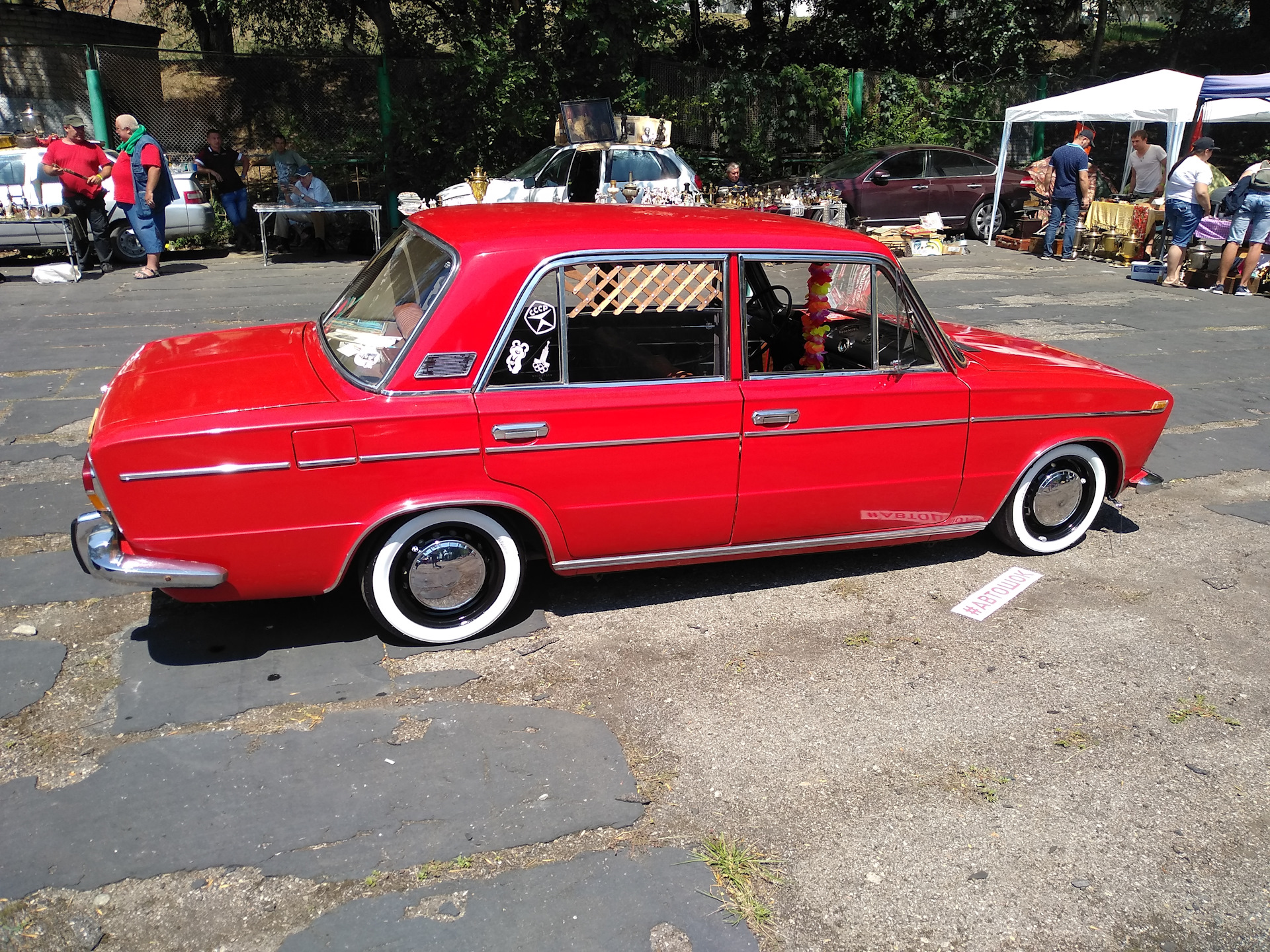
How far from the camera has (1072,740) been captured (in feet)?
11.9

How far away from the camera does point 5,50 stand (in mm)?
13742

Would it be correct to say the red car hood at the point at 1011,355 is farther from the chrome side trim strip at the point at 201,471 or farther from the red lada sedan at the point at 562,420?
the chrome side trim strip at the point at 201,471

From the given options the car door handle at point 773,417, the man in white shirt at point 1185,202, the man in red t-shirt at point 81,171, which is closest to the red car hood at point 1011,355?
the car door handle at point 773,417

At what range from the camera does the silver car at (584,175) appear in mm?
13656

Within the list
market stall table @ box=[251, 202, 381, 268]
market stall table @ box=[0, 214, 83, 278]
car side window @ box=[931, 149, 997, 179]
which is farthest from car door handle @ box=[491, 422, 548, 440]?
car side window @ box=[931, 149, 997, 179]

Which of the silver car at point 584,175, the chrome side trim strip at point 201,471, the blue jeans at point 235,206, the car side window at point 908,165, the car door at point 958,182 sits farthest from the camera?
the car door at point 958,182

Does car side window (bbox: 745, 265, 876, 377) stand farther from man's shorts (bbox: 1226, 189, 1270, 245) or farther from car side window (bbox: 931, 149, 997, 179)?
car side window (bbox: 931, 149, 997, 179)

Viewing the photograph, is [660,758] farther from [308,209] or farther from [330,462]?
[308,209]

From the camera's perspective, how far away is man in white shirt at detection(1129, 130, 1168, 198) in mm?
15883

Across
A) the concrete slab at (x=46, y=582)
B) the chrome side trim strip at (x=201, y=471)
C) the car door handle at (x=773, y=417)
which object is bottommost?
the concrete slab at (x=46, y=582)

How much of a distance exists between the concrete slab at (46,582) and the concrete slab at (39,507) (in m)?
0.29

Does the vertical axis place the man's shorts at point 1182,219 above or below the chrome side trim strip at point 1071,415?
above

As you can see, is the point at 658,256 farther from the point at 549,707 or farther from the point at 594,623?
the point at 549,707

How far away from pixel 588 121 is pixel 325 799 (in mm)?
13068
